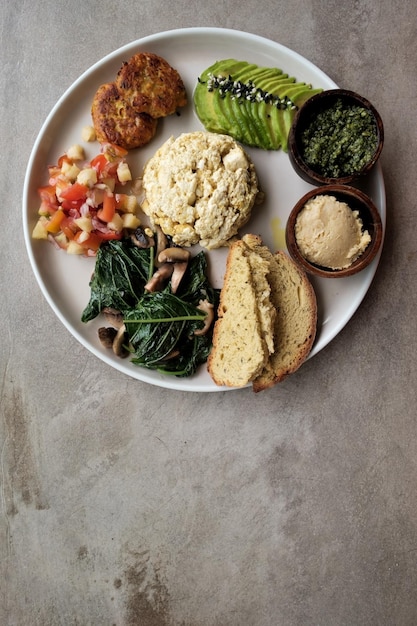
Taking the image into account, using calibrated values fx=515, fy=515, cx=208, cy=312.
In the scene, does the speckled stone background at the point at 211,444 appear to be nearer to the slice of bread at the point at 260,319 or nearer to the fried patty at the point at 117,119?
the slice of bread at the point at 260,319

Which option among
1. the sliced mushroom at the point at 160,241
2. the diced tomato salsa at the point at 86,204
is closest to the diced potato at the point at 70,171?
the diced tomato salsa at the point at 86,204

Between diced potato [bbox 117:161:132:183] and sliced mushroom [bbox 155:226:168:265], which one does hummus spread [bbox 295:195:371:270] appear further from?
diced potato [bbox 117:161:132:183]

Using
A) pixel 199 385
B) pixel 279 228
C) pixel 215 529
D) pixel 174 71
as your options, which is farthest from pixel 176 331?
pixel 174 71

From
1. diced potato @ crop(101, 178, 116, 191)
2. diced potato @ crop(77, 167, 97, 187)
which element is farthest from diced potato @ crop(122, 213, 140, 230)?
diced potato @ crop(77, 167, 97, 187)

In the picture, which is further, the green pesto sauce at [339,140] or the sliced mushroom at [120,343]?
the sliced mushroom at [120,343]

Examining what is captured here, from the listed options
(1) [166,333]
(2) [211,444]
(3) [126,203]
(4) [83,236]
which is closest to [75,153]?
(3) [126,203]
